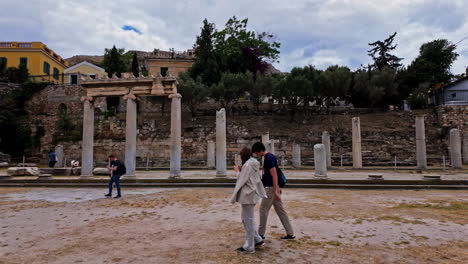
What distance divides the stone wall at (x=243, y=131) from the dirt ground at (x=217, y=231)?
18.3m

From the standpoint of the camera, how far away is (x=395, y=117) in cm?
3312

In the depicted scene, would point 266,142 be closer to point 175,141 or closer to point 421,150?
point 175,141

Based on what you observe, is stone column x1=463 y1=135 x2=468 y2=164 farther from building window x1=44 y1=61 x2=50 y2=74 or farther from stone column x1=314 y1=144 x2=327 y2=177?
building window x1=44 y1=61 x2=50 y2=74

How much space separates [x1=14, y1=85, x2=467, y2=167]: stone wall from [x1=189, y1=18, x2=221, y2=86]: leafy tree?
16.2ft

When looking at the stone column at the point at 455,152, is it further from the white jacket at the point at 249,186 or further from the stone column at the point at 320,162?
the white jacket at the point at 249,186

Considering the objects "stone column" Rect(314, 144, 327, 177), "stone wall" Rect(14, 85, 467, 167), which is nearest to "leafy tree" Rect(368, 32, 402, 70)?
"stone wall" Rect(14, 85, 467, 167)

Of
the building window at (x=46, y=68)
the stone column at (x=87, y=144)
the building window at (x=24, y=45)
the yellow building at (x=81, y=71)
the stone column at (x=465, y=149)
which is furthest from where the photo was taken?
the yellow building at (x=81, y=71)

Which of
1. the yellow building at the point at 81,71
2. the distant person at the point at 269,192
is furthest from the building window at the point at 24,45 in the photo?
the distant person at the point at 269,192

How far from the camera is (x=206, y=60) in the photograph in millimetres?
38156

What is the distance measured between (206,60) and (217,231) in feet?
115

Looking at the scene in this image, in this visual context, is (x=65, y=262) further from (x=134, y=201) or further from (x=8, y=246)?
(x=134, y=201)

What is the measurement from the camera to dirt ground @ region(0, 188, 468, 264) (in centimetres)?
415

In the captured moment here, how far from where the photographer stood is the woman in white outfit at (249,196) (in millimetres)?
4281

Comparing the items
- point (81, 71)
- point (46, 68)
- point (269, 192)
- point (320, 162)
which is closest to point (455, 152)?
point (320, 162)
